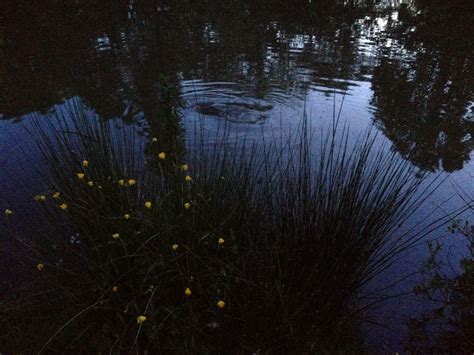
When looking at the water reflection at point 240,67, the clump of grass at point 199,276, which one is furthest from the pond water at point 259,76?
the clump of grass at point 199,276

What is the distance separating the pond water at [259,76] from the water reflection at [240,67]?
0.02 m

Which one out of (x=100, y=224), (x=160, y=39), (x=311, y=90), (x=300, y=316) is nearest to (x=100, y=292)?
(x=100, y=224)

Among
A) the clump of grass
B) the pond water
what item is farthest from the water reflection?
the clump of grass

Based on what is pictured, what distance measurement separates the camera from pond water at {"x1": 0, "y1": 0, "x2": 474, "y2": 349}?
4035 mm

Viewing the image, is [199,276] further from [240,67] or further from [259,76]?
[240,67]

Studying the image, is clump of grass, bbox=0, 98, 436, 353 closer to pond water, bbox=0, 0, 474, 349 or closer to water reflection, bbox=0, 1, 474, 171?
pond water, bbox=0, 0, 474, 349

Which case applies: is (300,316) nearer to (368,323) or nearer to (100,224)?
(368,323)

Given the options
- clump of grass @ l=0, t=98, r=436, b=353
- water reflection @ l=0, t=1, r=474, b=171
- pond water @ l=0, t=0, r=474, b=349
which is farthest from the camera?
water reflection @ l=0, t=1, r=474, b=171

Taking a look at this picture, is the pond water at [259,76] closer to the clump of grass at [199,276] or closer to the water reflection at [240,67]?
the water reflection at [240,67]

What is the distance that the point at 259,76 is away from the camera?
582 cm

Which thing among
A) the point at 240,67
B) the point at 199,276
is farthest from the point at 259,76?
the point at 199,276

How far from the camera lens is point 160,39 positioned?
7.39 metres

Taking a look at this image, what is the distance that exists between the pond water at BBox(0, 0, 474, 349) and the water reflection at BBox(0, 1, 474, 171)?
2 cm

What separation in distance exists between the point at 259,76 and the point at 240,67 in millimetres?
489
